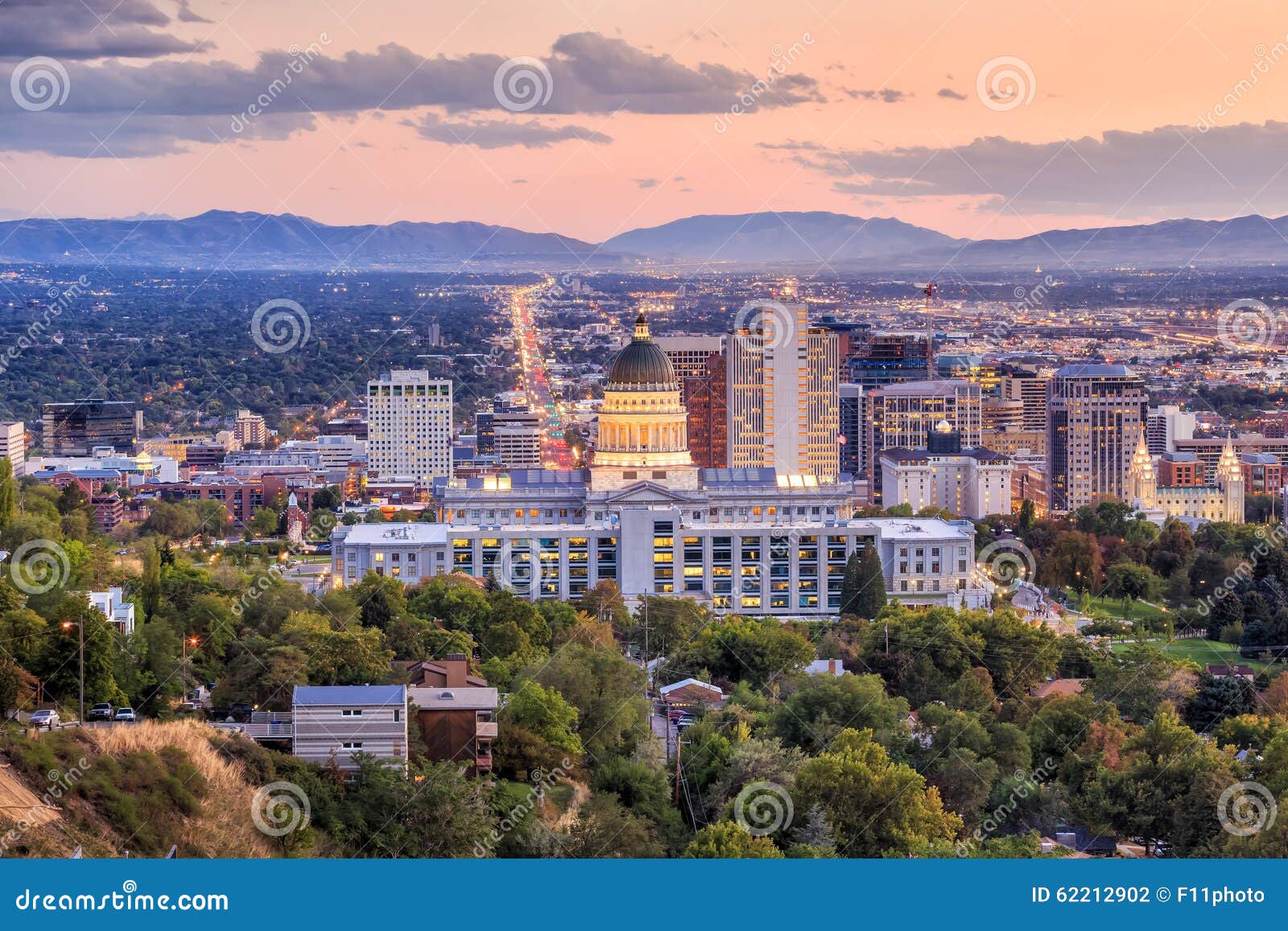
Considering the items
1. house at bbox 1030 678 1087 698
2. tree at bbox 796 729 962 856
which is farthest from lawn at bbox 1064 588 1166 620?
tree at bbox 796 729 962 856

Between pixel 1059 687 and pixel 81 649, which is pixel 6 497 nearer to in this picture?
pixel 81 649

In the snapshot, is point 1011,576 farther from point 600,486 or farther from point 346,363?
point 346,363

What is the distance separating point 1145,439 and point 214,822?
4627 cm

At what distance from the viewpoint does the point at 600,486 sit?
120 ft

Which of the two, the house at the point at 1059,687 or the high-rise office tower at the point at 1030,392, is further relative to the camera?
the high-rise office tower at the point at 1030,392

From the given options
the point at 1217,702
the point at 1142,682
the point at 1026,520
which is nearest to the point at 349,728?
the point at 1142,682

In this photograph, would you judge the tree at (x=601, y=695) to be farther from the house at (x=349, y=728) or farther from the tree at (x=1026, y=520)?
the tree at (x=1026, y=520)

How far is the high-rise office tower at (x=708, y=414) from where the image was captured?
55.5 metres

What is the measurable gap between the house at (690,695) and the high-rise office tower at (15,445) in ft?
98.5

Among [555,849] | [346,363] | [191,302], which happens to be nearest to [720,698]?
[555,849]


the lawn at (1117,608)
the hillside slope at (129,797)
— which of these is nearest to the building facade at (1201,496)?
the lawn at (1117,608)

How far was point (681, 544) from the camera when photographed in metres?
34.0

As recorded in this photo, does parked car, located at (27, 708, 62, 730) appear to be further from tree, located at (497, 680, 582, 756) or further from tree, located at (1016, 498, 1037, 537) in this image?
tree, located at (1016, 498, 1037, 537)

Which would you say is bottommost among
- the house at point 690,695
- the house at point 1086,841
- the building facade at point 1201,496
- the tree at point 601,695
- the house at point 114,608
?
the house at point 1086,841
